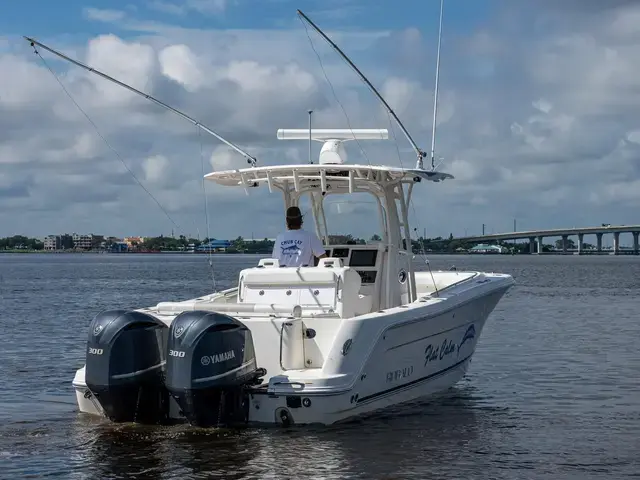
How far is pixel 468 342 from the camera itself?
50.1ft

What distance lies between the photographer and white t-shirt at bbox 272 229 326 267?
41.9 ft

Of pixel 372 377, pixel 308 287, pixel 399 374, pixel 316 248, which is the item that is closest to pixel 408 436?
pixel 372 377

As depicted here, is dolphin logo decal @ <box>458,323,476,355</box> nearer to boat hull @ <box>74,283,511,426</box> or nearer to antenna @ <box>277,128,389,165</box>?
boat hull @ <box>74,283,511,426</box>

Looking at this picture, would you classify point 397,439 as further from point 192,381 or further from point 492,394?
point 492,394

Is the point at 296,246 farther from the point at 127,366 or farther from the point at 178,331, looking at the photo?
the point at 127,366

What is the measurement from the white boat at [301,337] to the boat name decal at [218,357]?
0.04ft

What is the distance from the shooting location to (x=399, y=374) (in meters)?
12.5

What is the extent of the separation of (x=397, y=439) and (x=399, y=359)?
120 cm

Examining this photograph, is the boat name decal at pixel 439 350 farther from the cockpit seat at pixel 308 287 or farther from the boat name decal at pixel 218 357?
the boat name decal at pixel 218 357

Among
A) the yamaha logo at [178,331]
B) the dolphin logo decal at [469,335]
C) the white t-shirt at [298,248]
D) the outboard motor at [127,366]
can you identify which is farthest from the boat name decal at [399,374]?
the yamaha logo at [178,331]

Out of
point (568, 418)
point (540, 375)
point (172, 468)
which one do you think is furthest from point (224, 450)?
point (540, 375)

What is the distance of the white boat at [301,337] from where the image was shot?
34.2 feet

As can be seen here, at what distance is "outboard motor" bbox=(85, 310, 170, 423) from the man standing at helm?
8.11 feet

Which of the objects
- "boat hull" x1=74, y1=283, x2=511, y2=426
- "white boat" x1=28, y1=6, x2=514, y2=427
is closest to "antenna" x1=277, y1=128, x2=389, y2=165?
"white boat" x1=28, y1=6, x2=514, y2=427
